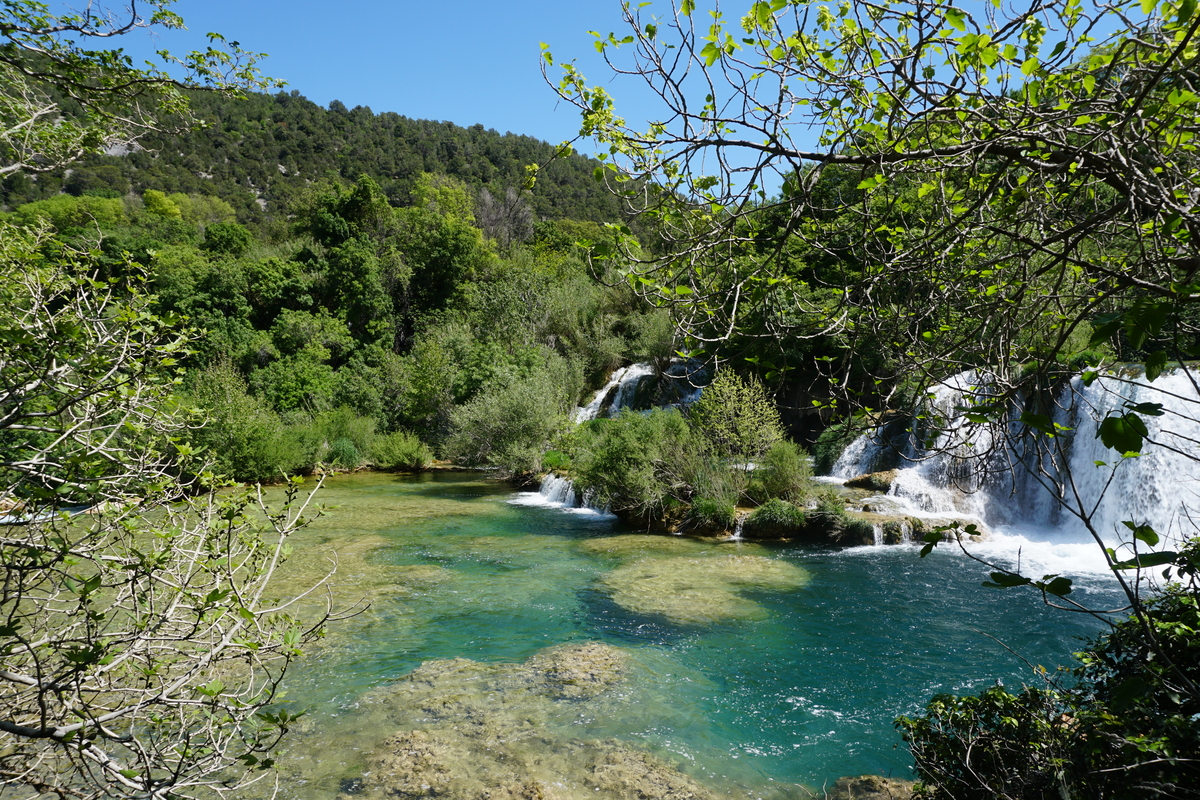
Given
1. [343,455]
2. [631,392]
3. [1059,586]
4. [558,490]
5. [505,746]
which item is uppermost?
[631,392]

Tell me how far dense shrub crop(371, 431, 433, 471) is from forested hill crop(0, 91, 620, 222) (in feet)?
137

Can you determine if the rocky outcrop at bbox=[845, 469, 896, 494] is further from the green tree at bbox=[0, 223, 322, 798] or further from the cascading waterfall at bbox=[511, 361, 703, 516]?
the green tree at bbox=[0, 223, 322, 798]

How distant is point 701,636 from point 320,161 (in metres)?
93.2

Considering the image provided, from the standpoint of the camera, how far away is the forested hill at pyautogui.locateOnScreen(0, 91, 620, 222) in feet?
230

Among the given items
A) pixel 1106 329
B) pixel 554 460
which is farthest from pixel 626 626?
pixel 554 460

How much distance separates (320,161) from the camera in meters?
87.8

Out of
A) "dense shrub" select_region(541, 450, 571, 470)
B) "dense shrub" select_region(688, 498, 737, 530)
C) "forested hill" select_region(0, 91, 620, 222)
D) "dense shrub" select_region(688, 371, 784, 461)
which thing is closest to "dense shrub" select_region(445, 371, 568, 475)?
"dense shrub" select_region(541, 450, 571, 470)

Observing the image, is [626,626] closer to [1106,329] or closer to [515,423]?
[1106,329]

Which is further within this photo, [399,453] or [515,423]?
[399,453]

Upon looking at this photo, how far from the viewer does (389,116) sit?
336 ft

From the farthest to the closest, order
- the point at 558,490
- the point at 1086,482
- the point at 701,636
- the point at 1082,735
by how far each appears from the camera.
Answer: the point at 558,490
the point at 1086,482
the point at 701,636
the point at 1082,735

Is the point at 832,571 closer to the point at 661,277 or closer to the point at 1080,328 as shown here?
the point at 1080,328

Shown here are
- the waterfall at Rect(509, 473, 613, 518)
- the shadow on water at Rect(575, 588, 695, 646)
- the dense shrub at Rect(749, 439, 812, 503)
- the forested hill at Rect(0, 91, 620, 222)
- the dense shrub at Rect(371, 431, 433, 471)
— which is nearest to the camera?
the shadow on water at Rect(575, 588, 695, 646)

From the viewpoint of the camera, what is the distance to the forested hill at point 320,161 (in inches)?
2761
